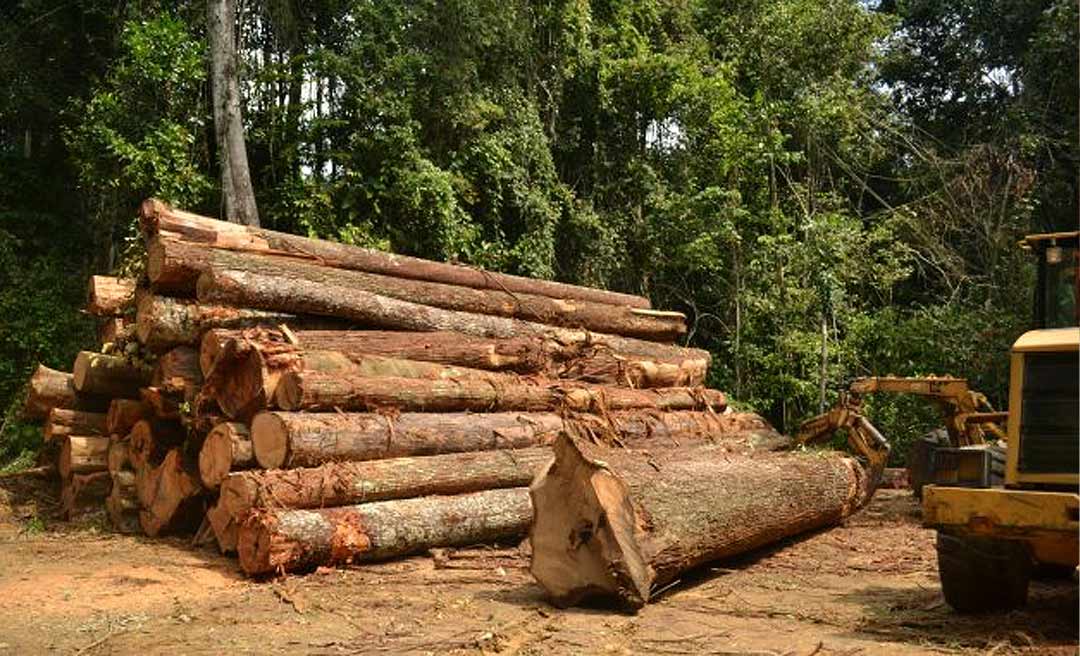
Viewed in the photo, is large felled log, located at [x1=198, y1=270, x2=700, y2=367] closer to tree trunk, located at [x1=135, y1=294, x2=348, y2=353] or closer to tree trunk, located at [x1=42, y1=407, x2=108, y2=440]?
tree trunk, located at [x1=135, y1=294, x2=348, y2=353]

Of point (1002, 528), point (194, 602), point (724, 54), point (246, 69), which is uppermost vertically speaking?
point (724, 54)

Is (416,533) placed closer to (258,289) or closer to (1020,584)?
(258,289)

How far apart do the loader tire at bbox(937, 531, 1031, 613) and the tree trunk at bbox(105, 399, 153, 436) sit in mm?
7816

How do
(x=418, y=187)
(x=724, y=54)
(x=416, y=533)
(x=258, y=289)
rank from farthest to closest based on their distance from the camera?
(x=724, y=54)
(x=418, y=187)
(x=258, y=289)
(x=416, y=533)

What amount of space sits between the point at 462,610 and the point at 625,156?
16.4 meters

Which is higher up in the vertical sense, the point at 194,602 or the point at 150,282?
the point at 150,282

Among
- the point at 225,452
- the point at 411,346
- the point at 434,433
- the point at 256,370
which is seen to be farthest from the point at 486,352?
the point at 225,452

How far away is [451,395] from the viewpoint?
1030cm

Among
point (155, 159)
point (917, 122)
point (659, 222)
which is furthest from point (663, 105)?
point (155, 159)

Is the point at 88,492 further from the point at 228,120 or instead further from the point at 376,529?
the point at 228,120

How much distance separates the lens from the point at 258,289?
977 centimetres

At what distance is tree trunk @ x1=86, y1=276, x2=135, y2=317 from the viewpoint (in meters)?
11.5

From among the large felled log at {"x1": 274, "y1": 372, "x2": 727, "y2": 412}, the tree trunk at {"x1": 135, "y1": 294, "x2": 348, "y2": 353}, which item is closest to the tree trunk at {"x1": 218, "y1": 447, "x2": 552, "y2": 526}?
the large felled log at {"x1": 274, "y1": 372, "x2": 727, "y2": 412}

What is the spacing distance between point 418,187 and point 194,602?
1095cm
